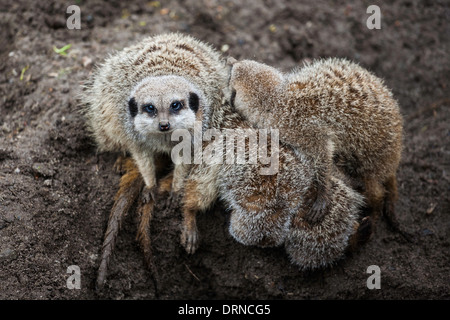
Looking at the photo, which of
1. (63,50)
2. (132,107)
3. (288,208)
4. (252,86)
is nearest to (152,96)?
(132,107)

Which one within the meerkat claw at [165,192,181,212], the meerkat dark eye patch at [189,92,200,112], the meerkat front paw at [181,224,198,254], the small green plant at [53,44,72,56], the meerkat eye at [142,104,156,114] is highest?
the small green plant at [53,44,72,56]

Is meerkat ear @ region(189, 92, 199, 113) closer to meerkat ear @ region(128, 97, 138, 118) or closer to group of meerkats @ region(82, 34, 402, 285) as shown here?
group of meerkats @ region(82, 34, 402, 285)

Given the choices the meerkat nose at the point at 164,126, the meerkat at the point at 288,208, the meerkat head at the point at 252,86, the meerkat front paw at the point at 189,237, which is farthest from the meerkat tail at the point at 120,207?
the meerkat head at the point at 252,86

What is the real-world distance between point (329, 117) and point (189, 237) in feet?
4.94

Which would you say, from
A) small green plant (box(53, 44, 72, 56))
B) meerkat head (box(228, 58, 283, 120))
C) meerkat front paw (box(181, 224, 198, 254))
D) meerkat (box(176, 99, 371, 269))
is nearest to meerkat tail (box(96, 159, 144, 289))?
meerkat front paw (box(181, 224, 198, 254))

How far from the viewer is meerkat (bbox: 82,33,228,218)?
3.71 m

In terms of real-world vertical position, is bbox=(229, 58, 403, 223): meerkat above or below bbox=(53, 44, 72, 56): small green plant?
below

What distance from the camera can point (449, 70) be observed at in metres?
5.60

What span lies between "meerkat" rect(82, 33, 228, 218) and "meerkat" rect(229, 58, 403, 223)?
0.31 m

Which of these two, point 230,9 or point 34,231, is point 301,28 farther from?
point 34,231

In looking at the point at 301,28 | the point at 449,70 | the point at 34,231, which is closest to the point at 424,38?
the point at 449,70

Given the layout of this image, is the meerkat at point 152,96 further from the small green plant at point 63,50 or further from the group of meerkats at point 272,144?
the small green plant at point 63,50

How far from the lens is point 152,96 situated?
3.67 meters
